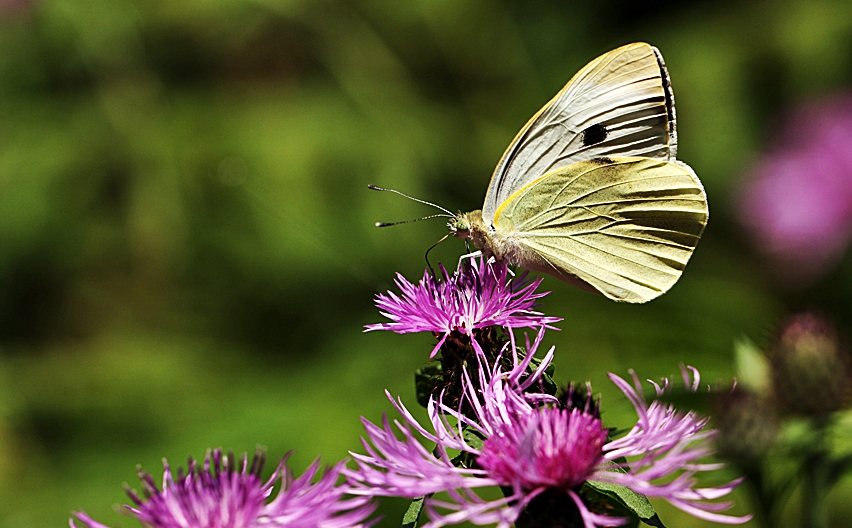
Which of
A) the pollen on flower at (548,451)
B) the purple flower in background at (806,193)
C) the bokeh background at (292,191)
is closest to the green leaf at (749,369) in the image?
the pollen on flower at (548,451)

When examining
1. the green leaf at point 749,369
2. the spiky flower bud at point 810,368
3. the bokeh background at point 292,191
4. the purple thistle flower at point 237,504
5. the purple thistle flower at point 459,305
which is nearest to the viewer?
the purple thistle flower at point 237,504

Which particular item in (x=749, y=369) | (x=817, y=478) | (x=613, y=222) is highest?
(x=613, y=222)

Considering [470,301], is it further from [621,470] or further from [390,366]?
[390,366]

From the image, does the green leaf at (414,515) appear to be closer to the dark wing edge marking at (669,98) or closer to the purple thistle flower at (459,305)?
the purple thistle flower at (459,305)

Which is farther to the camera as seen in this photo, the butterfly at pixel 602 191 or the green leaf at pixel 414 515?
the butterfly at pixel 602 191

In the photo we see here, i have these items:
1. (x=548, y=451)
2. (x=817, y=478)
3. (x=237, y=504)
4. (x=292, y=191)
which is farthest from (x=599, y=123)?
(x=292, y=191)

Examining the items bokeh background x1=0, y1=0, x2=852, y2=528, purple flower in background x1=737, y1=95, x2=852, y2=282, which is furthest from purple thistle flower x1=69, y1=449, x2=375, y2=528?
purple flower in background x1=737, y1=95, x2=852, y2=282

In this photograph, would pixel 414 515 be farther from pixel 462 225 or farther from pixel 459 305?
pixel 462 225
